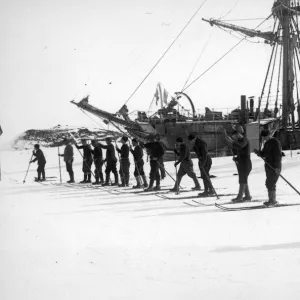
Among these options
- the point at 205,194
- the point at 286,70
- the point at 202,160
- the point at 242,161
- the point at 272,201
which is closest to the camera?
the point at 272,201

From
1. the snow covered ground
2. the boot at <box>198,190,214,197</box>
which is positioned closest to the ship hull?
the boot at <box>198,190,214,197</box>

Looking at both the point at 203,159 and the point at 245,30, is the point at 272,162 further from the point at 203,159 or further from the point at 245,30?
the point at 245,30

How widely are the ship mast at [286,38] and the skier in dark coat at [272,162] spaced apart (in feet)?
61.7

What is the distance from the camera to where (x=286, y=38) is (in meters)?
29.7

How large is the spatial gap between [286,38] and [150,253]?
27.0 metres

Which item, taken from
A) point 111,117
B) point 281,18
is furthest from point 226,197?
point 281,18

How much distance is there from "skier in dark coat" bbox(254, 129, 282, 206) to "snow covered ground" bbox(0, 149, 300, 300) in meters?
0.47

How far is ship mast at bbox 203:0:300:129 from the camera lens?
88.9 ft

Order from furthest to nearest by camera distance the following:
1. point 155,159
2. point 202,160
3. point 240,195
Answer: point 155,159
point 202,160
point 240,195

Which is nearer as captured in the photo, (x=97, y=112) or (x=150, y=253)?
(x=150, y=253)

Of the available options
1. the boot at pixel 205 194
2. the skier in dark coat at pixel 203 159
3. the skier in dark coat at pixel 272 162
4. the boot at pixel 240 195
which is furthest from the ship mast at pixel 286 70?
the skier in dark coat at pixel 272 162

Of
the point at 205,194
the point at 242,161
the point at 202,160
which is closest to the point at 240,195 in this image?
the point at 242,161

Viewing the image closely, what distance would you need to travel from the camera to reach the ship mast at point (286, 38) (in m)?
27.1

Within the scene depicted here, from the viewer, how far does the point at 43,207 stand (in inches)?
406
